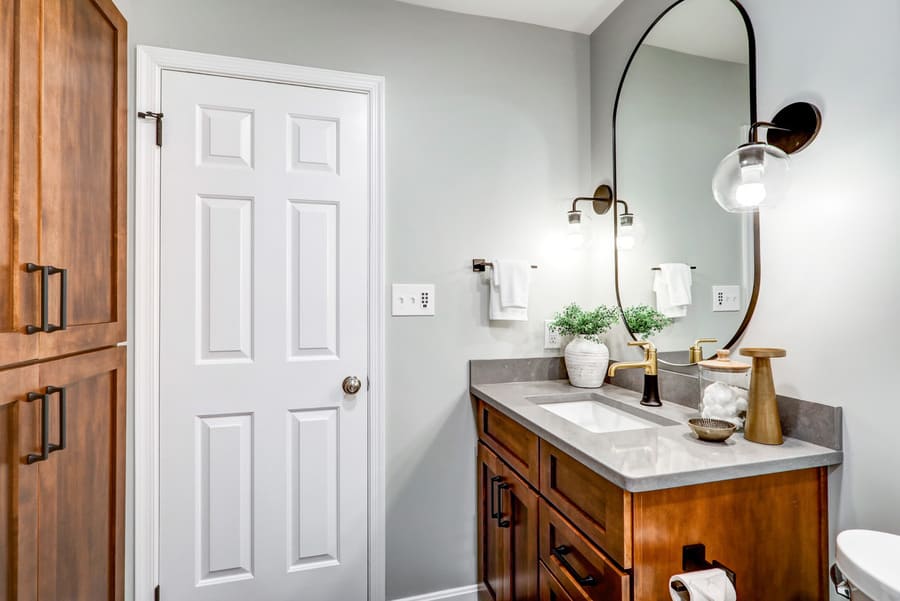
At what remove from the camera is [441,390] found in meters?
1.92

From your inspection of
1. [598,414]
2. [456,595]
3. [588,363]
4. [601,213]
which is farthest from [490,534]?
[601,213]

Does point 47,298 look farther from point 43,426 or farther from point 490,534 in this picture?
point 490,534

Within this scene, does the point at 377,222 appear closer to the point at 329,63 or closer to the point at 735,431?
the point at 329,63

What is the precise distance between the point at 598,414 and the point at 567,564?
615 millimetres

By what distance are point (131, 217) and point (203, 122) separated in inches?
16.2

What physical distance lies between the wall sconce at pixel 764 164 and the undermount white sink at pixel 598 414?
2.26 ft

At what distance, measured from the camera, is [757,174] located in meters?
1.12

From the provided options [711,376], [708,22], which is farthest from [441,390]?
[708,22]

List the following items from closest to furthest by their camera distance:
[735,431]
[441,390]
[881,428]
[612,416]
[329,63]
→ [881,428], [735,431], [612,416], [329,63], [441,390]

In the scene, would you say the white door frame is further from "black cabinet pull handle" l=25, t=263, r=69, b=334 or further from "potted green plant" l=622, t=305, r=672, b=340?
"potted green plant" l=622, t=305, r=672, b=340

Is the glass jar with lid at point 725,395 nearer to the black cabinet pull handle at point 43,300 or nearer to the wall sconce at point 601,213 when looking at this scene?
the wall sconce at point 601,213

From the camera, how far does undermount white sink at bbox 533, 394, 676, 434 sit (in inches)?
60.2

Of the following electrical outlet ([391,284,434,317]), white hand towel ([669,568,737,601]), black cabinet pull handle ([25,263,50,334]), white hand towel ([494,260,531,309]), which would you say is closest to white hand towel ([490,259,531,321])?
white hand towel ([494,260,531,309])

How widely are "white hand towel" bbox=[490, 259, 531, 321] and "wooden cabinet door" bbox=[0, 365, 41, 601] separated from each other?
142cm
